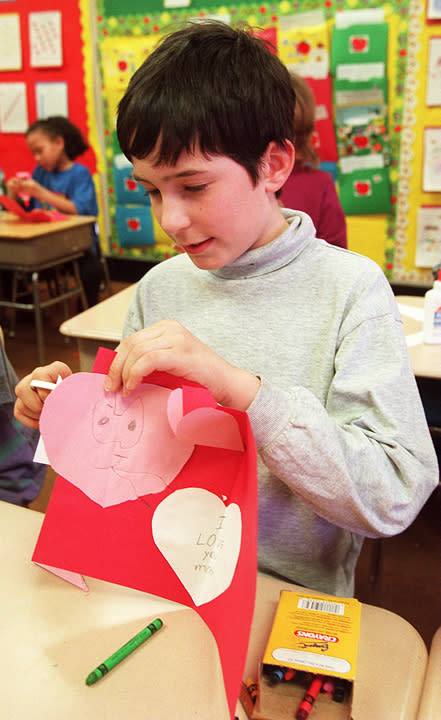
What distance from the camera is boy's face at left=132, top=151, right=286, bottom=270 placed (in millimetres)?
764

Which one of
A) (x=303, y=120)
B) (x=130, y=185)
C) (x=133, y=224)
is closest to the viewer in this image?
(x=303, y=120)

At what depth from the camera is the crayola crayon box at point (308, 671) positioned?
59 cm

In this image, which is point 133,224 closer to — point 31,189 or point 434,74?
point 31,189

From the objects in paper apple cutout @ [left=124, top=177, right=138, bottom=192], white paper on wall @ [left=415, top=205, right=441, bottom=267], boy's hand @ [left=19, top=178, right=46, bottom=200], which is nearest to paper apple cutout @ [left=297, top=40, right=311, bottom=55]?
white paper on wall @ [left=415, top=205, right=441, bottom=267]

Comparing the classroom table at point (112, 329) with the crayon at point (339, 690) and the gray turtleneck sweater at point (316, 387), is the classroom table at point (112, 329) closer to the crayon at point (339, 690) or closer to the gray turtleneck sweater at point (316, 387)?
the gray turtleneck sweater at point (316, 387)

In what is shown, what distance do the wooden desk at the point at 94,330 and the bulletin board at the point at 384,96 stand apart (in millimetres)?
2415

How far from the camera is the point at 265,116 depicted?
80 cm

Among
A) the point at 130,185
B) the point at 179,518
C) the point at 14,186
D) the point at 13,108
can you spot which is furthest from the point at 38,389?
the point at 13,108

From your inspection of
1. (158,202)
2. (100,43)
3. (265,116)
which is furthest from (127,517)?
(100,43)

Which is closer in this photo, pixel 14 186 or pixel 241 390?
pixel 241 390

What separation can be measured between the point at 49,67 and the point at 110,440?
489 cm

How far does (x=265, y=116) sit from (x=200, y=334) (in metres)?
0.34

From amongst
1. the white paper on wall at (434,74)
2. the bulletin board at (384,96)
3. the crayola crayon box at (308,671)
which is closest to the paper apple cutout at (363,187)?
the bulletin board at (384,96)

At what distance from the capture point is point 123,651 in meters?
0.65
